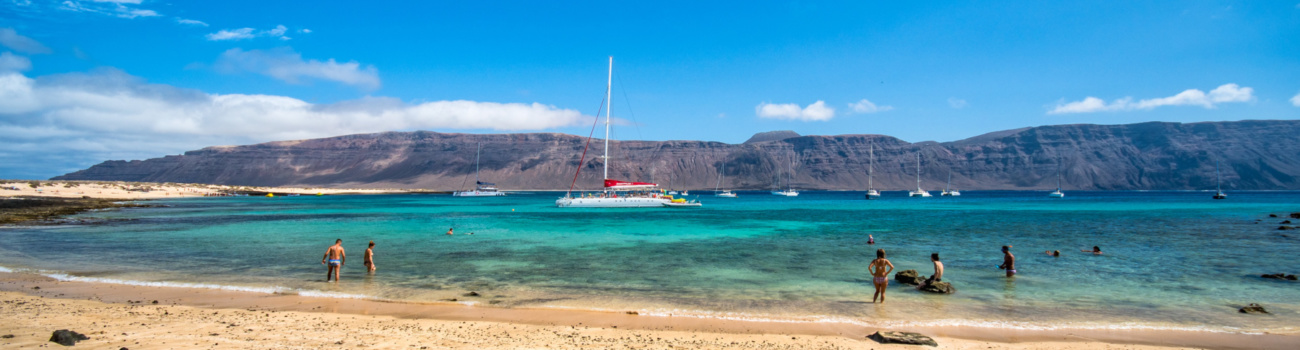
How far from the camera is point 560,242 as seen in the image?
2728 cm

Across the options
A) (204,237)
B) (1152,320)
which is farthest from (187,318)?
(204,237)

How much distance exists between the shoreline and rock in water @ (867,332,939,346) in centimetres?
20

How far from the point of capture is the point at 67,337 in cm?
790

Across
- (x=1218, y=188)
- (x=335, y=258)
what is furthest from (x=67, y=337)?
(x=1218, y=188)

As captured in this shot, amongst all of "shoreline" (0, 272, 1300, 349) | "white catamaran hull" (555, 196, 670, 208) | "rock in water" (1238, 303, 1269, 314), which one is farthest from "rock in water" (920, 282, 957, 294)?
"white catamaran hull" (555, 196, 670, 208)

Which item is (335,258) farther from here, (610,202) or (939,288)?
(610,202)

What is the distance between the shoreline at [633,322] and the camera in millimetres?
9711

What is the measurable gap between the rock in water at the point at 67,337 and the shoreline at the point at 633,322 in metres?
3.35

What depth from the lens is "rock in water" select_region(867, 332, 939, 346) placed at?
9086 millimetres

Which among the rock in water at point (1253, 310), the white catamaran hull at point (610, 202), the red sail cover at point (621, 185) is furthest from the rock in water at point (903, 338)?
the red sail cover at point (621, 185)

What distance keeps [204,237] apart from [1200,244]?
145ft

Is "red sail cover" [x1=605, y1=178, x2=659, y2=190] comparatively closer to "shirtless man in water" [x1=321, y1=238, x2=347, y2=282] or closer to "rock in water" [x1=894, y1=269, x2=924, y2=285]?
"shirtless man in water" [x1=321, y1=238, x2=347, y2=282]

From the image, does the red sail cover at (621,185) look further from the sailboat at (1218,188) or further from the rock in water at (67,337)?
the sailboat at (1218,188)

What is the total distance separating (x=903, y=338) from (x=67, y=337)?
11446 millimetres
